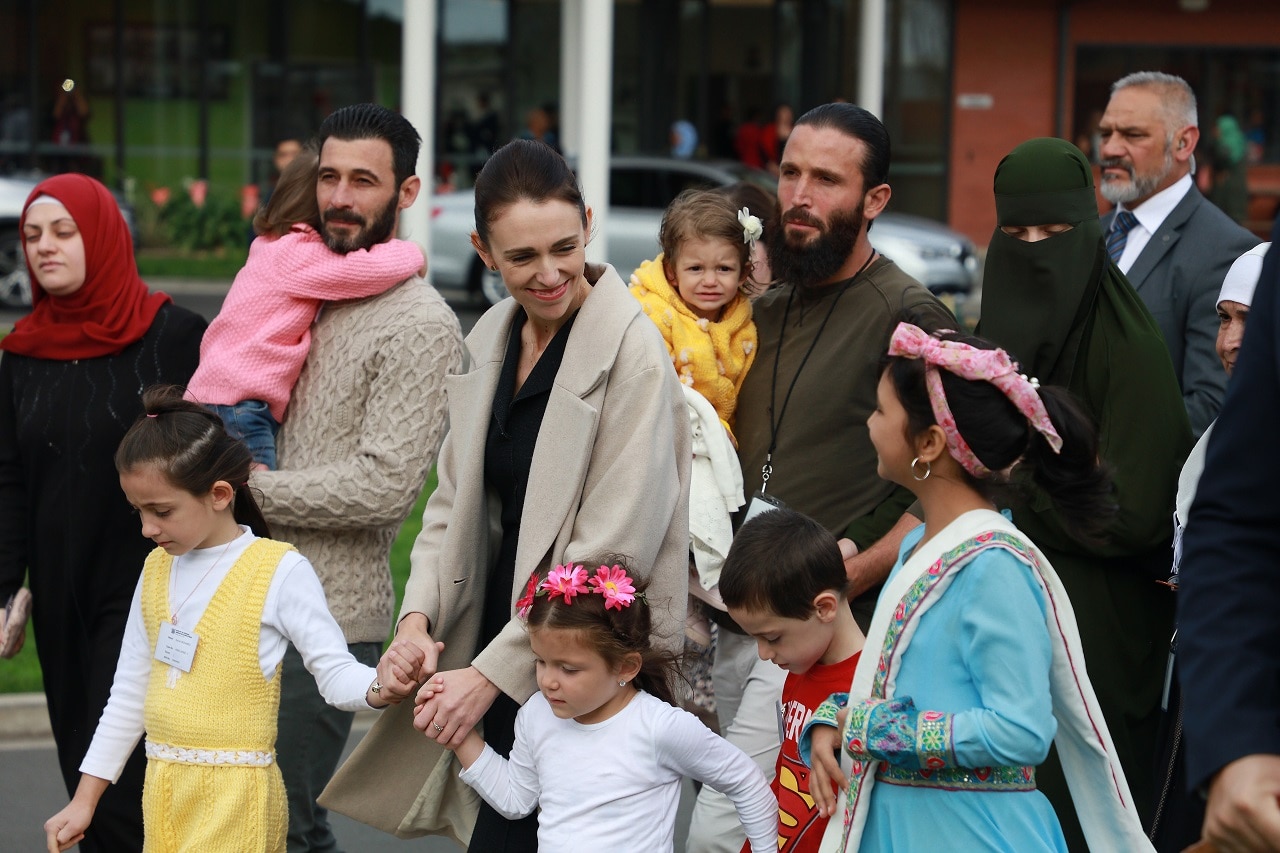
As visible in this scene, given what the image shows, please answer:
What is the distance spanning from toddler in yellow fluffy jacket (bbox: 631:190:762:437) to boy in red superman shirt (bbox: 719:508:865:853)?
0.71 m

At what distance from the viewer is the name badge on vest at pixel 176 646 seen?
3.67m

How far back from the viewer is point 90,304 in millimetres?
4371

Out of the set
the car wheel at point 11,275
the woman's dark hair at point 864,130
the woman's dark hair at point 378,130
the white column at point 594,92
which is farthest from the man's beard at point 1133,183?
the car wheel at point 11,275

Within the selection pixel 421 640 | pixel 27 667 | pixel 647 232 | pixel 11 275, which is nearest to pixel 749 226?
pixel 421 640

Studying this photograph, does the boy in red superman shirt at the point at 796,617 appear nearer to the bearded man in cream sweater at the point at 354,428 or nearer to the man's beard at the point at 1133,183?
the bearded man in cream sweater at the point at 354,428

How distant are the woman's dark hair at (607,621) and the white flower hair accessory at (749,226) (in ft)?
4.35

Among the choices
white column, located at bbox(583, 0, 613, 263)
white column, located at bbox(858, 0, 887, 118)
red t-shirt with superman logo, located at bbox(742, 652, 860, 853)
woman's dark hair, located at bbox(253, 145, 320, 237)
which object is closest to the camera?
red t-shirt with superman logo, located at bbox(742, 652, 860, 853)

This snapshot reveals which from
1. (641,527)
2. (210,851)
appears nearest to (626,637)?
(641,527)

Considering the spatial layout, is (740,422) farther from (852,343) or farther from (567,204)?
(567,204)

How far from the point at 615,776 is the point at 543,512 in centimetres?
58

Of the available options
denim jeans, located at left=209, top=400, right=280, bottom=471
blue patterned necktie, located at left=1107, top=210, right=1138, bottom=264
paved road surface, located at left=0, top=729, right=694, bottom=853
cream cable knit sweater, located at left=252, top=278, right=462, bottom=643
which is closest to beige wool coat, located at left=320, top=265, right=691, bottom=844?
cream cable knit sweater, located at left=252, top=278, right=462, bottom=643

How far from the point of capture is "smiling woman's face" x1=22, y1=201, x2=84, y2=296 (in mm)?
4344

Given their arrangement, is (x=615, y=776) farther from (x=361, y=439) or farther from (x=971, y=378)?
(x=361, y=439)

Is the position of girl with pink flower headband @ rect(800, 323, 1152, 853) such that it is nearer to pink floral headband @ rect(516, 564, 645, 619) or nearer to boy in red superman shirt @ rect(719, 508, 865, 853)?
boy in red superman shirt @ rect(719, 508, 865, 853)
